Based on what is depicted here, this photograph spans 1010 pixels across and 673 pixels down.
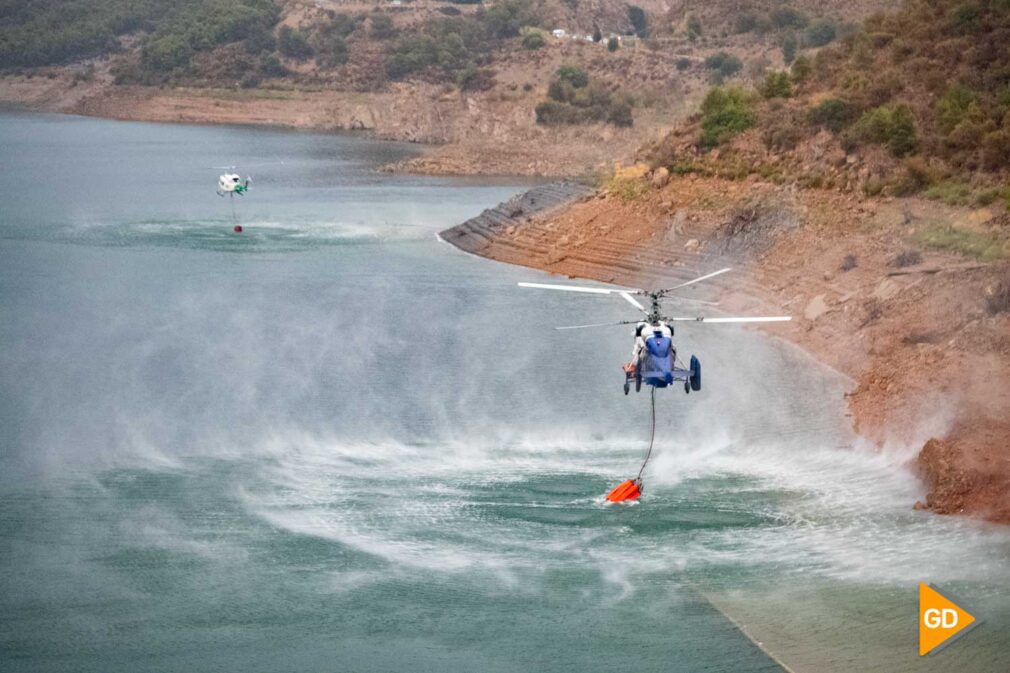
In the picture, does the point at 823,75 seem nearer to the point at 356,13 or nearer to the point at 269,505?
the point at 269,505

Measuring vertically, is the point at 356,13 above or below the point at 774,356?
above

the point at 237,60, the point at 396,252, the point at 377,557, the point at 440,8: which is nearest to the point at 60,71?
the point at 237,60

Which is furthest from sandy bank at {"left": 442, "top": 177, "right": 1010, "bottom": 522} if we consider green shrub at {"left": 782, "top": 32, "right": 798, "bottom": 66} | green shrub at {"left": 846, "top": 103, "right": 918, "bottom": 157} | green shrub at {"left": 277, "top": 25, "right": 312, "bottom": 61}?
green shrub at {"left": 277, "top": 25, "right": 312, "bottom": 61}

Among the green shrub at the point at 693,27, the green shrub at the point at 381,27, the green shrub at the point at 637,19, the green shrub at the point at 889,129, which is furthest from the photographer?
the green shrub at the point at 637,19

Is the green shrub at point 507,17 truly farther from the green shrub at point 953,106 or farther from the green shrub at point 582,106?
the green shrub at point 953,106

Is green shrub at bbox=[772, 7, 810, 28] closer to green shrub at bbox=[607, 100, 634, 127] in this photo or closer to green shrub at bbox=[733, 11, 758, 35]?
green shrub at bbox=[733, 11, 758, 35]

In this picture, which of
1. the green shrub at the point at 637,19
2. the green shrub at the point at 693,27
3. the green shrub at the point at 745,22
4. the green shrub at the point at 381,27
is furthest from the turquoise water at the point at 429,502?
the green shrub at the point at 637,19
